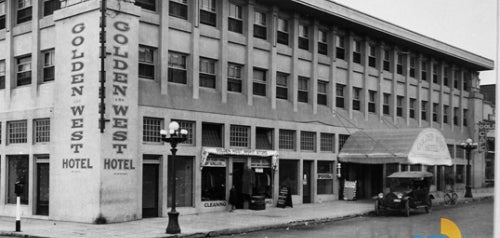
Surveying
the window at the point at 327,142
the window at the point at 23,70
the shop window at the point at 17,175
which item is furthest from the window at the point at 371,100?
the shop window at the point at 17,175

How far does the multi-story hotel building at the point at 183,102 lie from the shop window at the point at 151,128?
0.15 feet

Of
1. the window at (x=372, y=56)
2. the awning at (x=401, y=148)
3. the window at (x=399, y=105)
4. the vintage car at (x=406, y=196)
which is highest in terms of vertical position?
the window at (x=372, y=56)

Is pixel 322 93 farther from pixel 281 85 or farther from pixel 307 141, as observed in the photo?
pixel 281 85

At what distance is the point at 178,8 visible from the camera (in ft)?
86.2

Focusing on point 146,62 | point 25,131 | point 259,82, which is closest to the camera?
point 146,62

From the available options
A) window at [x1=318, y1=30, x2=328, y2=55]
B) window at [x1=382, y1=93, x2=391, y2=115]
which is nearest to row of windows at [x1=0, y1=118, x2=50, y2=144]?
window at [x1=318, y1=30, x2=328, y2=55]

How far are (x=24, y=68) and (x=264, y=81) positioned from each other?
11730mm

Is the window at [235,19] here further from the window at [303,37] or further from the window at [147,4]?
Answer: the window at [303,37]

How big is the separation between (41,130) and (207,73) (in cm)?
783

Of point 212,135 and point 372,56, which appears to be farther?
point 372,56

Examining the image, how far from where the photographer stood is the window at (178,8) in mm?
25938

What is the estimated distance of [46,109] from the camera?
2523 centimetres

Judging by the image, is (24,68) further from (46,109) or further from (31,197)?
(31,197)

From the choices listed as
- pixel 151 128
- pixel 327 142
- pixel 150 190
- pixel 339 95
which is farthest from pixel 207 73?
pixel 339 95
